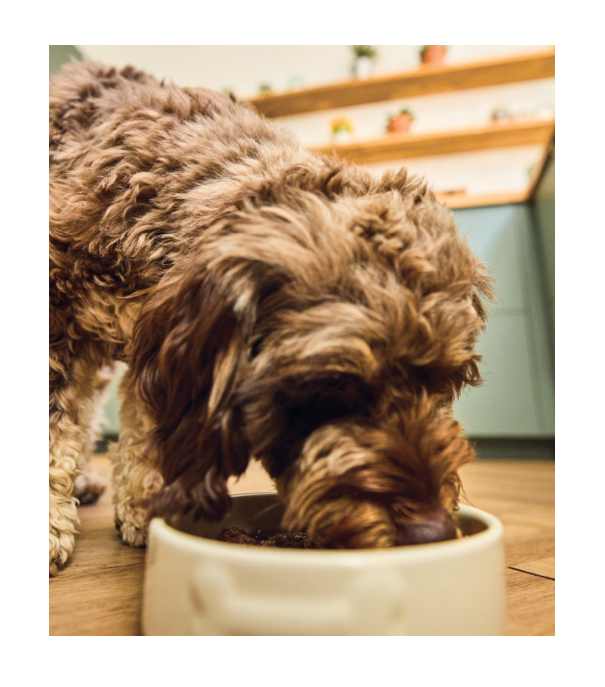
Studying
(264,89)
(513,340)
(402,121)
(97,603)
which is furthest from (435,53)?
(97,603)

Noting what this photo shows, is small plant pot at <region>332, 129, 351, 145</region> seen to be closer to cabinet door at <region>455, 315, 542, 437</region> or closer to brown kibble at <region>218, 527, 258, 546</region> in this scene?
cabinet door at <region>455, 315, 542, 437</region>

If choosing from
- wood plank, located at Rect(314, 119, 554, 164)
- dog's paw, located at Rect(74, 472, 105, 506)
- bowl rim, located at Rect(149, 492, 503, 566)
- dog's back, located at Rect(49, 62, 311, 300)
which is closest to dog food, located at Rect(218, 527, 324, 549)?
bowl rim, located at Rect(149, 492, 503, 566)

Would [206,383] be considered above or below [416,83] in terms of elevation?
below

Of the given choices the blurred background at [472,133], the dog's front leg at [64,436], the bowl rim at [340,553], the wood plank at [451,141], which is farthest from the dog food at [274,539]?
the wood plank at [451,141]

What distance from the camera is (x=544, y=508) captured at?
6.56 ft

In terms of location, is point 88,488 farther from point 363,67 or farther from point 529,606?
point 363,67

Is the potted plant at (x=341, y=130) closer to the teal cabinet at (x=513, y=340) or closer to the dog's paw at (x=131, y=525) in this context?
the teal cabinet at (x=513, y=340)

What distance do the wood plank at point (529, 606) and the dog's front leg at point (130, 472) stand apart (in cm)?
89

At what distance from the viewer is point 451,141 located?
463 cm

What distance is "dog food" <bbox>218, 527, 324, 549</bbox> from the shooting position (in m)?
1.08

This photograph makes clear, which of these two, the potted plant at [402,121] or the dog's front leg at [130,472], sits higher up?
the potted plant at [402,121]

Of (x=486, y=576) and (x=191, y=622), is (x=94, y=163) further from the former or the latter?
(x=486, y=576)

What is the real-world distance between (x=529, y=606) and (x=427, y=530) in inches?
14.1

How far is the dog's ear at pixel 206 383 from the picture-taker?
93 cm
